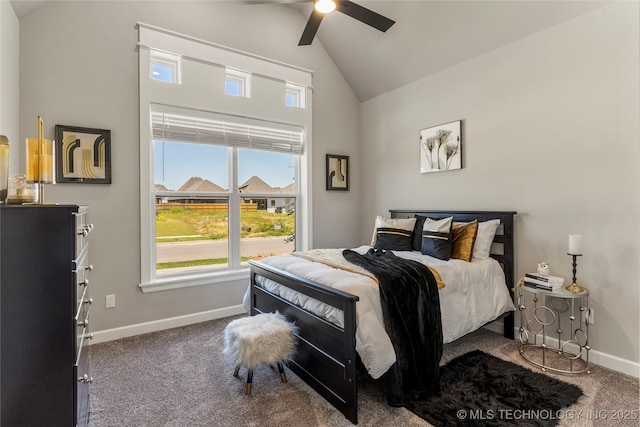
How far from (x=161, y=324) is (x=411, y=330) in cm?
257

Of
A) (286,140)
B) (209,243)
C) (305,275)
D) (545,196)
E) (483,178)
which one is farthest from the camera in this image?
(286,140)

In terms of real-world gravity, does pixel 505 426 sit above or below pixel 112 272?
below

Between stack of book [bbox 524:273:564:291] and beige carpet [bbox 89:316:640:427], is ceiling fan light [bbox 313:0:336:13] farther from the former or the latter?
beige carpet [bbox 89:316:640:427]

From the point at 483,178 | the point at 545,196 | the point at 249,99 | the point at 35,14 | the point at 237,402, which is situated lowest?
the point at 237,402

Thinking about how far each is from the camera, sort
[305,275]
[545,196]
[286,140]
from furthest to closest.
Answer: [286,140] → [545,196] → [305,275]

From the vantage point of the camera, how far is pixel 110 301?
3.07 metres

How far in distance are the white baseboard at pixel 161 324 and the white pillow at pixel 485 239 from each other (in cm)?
268

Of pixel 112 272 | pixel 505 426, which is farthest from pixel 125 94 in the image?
pixel 505 426

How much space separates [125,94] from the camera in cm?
310

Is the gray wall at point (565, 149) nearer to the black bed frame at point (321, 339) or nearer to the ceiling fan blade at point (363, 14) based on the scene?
the ceiling fan blade at point (363, 14)

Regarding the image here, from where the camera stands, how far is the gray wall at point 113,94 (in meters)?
2.75

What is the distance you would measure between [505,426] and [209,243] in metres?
3.15

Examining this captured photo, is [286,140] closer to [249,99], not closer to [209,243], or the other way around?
[249,99]

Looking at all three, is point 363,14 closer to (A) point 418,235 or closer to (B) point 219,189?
(A) point 418,235
